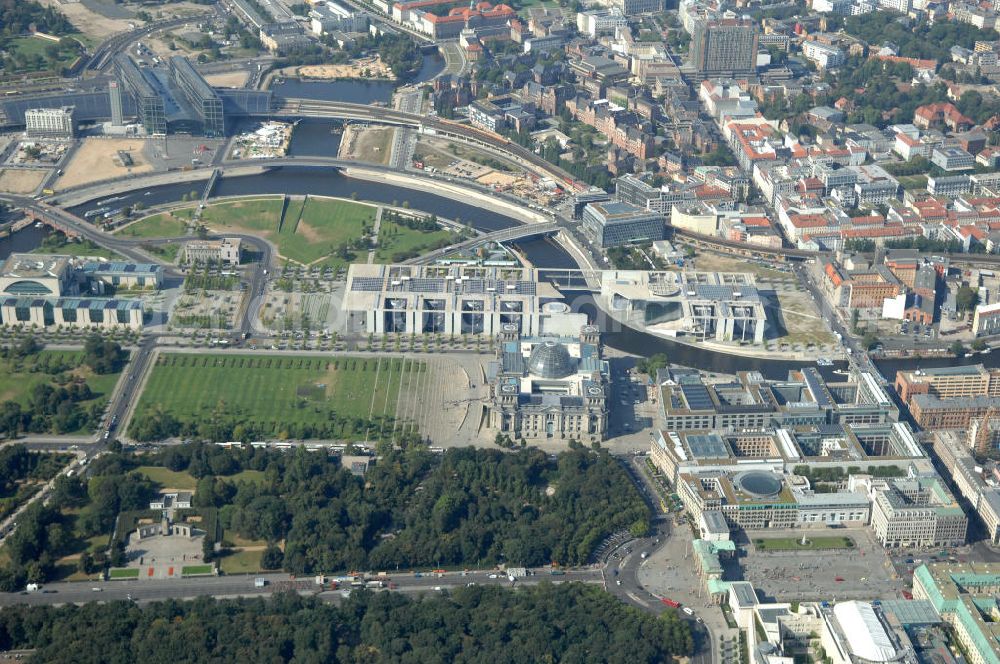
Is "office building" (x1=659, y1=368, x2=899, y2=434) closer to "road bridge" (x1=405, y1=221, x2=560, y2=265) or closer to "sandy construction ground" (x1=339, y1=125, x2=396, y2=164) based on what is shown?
"road bridge" (x1=405, y1=221, x2=560, y2=265)

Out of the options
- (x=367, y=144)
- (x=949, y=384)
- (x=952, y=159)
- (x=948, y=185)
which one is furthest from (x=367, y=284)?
(x=952, y=159)

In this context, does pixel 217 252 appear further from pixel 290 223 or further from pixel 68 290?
pixel 68 290

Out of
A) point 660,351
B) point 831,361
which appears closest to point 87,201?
point 660,351

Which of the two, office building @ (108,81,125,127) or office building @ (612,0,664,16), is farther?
office building @ (612,0,664,16)

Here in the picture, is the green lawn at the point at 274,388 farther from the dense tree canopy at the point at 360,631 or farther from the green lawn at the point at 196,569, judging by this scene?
the dense tree canopy at the point at 360,631

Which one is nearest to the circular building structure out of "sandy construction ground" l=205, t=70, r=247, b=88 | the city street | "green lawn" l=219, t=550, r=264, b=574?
the city street

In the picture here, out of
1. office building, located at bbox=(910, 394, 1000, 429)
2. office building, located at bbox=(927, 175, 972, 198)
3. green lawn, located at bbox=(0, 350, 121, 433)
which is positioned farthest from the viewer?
office building, located at bbox=(927, 175, 972, 198)
